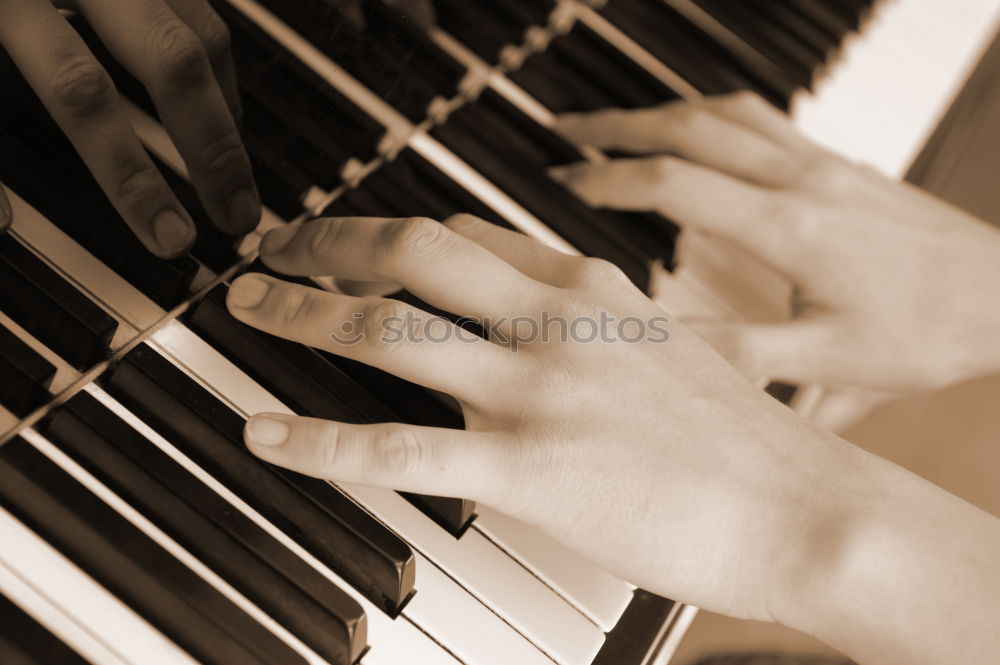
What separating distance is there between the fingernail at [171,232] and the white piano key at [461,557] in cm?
Result: 9

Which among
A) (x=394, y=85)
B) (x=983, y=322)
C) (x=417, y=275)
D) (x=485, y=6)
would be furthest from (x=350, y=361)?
(x=983, y=322)

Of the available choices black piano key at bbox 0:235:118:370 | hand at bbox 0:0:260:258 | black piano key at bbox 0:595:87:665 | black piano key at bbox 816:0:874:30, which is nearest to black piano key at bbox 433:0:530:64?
hand at bbox 0:0:260:258

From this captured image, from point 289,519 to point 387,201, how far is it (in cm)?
42

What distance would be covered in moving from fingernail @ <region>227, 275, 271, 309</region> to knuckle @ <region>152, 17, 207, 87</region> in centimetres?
21

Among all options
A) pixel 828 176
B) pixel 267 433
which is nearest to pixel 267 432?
pixel 267 433

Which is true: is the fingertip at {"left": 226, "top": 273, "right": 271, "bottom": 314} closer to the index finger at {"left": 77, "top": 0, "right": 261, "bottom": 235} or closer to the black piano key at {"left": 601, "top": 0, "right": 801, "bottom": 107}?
the index finger at {"left": 77, "top": 0, "right": 261, "bottom": 235}

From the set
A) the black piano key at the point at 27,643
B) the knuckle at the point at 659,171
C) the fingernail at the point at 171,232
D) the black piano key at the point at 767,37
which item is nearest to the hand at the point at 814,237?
the knuckle at the point at 659,171

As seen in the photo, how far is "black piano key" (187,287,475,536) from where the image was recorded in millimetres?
880

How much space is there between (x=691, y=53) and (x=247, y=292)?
0.96 metres

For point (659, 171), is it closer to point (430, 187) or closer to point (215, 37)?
point (430, 187)

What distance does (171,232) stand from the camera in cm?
83

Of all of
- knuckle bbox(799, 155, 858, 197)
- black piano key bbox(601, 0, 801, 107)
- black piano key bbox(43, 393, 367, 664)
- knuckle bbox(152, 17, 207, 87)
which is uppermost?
black piano key bbox(601, 0, 801, 107)

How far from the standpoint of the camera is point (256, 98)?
930mm

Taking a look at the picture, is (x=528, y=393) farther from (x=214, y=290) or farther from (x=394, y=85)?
(x=394, y=85)
